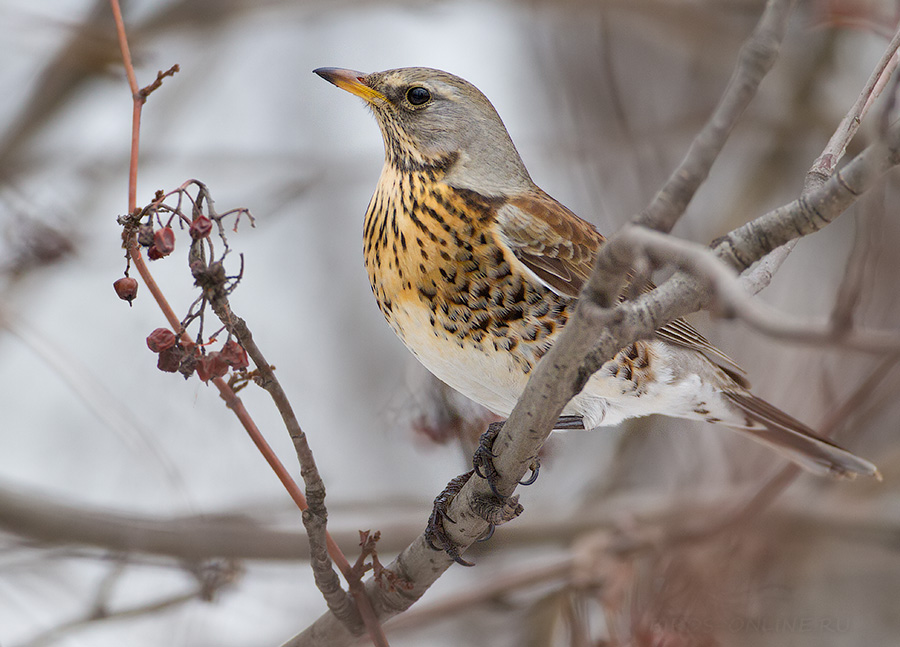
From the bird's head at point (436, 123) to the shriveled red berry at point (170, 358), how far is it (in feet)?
5.85

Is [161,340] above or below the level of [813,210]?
above

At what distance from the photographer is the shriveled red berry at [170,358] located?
2127 mm

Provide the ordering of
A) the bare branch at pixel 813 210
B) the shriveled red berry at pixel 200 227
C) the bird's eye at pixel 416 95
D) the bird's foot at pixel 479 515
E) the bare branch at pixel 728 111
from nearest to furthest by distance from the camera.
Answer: the bare branch at pixel 728 111
the bare branch at pixel 813 210
the shriveled red berry at pixel 200 227
the bird's foot at pixel 479 515
the bird's eye at pixel 416 95

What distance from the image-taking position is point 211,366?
2.08 m

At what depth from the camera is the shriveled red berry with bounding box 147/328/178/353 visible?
6.94 feet

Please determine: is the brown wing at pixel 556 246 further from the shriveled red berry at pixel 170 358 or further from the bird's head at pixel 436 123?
the shriveled red berry at pixel 170 358

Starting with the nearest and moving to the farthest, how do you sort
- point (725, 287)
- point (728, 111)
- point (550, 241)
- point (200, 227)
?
point (725, 287)
point (728, 111)
point (200, 227)
point (550, 241)

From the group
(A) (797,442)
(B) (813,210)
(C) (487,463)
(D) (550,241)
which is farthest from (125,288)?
(A) (797,442)

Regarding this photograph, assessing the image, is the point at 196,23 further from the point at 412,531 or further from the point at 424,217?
the point at 412,531

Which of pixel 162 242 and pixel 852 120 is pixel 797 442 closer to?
pixel 852 120

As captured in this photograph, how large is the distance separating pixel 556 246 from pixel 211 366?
5.46ft

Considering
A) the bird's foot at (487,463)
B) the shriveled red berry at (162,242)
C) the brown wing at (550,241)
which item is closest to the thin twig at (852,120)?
the brown wing at (550,241)

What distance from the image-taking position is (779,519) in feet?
13.9

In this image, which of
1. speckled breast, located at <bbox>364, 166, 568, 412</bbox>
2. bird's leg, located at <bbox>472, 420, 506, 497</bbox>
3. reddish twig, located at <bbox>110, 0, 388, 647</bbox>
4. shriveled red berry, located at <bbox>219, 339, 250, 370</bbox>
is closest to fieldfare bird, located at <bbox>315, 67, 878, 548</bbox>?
speckled breast, located at <bbox>364, 166, 568, 412</bbox>
